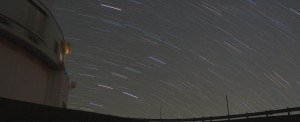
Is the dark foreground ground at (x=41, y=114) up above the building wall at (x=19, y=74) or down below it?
above

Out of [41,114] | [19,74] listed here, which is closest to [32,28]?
[19,74]

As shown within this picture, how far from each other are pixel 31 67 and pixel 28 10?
1673 mm

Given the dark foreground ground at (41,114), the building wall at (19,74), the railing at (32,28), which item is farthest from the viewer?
the building wall at (19,74)

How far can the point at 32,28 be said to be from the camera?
8.28 meters

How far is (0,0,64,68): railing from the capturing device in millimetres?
7355

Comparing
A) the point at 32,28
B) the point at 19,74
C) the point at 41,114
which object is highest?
the point at 32,28

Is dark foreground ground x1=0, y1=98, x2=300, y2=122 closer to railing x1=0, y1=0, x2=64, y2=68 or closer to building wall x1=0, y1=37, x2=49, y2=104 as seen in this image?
railing x1=0, y1=0, x2=64, y2=68

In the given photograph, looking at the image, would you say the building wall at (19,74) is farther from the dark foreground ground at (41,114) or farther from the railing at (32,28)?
the dark foreground ground at (41,114)

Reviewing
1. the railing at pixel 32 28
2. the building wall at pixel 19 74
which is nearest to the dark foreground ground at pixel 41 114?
the railing at pixel 32 28

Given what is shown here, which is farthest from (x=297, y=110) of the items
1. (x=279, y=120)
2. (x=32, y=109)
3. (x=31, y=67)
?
(x=31, y=67)

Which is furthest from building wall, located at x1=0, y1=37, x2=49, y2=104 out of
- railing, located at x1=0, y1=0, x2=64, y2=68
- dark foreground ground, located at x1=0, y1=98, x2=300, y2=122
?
dark foreground ground, located at x1=0, y1=98, x2=300, y2=122

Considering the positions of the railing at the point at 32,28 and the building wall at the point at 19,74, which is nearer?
the railing at the point at 32,28

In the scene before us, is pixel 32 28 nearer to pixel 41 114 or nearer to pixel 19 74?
pixel 19 74

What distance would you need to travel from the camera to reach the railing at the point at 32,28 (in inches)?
290
